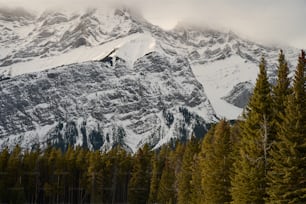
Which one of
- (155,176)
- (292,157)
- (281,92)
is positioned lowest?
(292,157)

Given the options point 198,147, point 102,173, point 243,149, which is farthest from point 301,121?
point 102,173

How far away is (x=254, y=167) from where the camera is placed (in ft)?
176

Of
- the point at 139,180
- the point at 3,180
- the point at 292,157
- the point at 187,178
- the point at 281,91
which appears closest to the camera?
the point at 292,157

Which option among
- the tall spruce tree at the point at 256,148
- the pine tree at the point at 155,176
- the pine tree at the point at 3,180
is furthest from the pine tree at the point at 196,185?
the pine tree at the point at 155,176

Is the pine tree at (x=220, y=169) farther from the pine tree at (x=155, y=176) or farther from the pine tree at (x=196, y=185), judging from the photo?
the pine tree at (x=155, y=176)

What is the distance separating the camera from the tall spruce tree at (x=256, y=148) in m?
53.2

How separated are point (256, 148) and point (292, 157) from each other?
6545 mm

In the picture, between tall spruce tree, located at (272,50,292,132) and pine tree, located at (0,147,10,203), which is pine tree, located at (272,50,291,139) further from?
pine tree, located at (0,147,10,203)

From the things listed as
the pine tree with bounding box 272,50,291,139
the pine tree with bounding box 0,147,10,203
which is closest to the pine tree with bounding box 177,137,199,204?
the pine tree with bounding box 0,147,10,203

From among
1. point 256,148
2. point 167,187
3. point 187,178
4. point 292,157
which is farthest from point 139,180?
point 292,157

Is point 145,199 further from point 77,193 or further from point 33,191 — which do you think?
point 33,191

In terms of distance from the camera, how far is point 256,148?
53.7m

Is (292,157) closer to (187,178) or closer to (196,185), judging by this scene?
(196,185)

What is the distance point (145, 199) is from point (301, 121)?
349 ft
